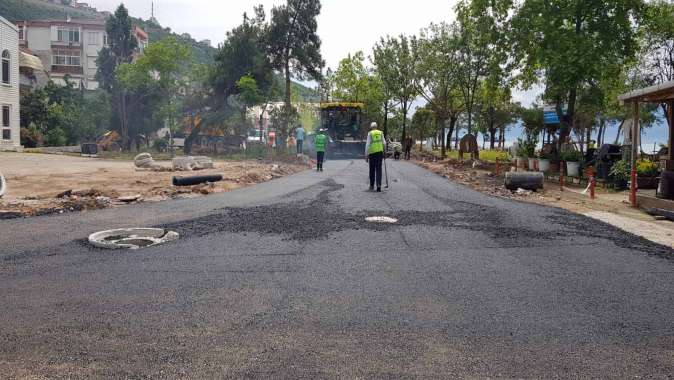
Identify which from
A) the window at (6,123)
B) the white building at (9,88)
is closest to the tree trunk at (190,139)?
the white building at (9,88)

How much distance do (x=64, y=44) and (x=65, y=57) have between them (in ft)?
4.93

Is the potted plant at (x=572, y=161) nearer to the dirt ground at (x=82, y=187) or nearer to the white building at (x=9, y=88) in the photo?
the dirt ground at (x=82, y=187)

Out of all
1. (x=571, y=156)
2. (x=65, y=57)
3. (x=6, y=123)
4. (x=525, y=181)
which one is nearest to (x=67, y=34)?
(x=65, y=57)

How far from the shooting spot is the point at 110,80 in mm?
54469

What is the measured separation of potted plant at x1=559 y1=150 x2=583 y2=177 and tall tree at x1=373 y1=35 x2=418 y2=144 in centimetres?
2379

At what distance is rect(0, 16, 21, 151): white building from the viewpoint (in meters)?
33.3

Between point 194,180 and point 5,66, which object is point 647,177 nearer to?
point 194,180

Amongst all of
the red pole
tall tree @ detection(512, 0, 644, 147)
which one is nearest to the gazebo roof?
the red pole

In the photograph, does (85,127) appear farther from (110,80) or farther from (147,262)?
(147,262)

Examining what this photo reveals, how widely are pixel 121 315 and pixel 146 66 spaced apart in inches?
1328

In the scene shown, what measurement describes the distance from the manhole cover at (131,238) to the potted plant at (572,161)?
54.2 feet

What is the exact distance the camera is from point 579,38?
66.2 ft

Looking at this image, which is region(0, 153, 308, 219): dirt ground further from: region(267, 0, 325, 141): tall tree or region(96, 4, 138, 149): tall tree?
Answer: region(96, 4, 138, 149): tall tree

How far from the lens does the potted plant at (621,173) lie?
57.3 feet
